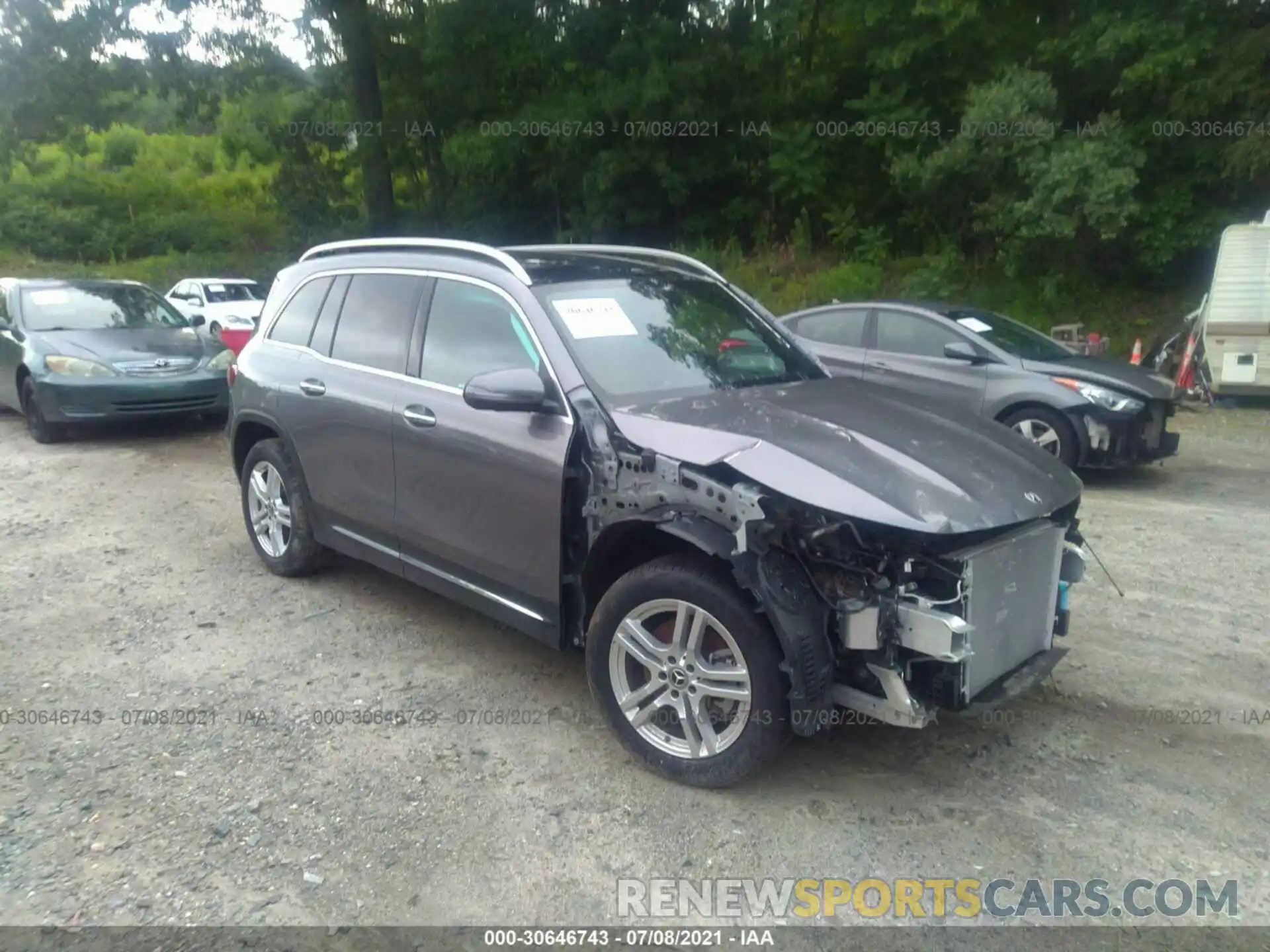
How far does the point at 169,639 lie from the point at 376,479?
1.39 m

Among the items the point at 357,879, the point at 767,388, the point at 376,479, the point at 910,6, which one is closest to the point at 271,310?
the point at 376,479

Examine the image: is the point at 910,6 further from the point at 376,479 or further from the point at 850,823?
the point at 850,823

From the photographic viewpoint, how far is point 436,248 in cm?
506

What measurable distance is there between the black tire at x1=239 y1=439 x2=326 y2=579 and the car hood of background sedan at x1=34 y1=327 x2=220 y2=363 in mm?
5007

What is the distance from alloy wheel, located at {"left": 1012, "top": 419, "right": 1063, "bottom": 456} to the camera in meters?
8.51

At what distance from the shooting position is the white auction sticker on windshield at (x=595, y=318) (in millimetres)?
4375

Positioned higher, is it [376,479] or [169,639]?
[376,479]

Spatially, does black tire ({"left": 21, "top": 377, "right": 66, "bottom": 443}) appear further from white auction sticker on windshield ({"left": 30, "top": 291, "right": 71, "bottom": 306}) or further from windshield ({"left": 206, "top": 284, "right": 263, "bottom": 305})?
windshield ({"left": 206, "top": 284, "right": 263, "bottom": 305})

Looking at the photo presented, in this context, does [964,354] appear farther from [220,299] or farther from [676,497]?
[220,299]

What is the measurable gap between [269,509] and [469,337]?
2.18m

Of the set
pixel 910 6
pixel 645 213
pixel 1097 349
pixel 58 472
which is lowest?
pixel 58 472

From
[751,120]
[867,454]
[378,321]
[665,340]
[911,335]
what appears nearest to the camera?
[867,454]

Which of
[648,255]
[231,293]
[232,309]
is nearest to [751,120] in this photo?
[232,309]

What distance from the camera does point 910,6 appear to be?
56.0 feet
